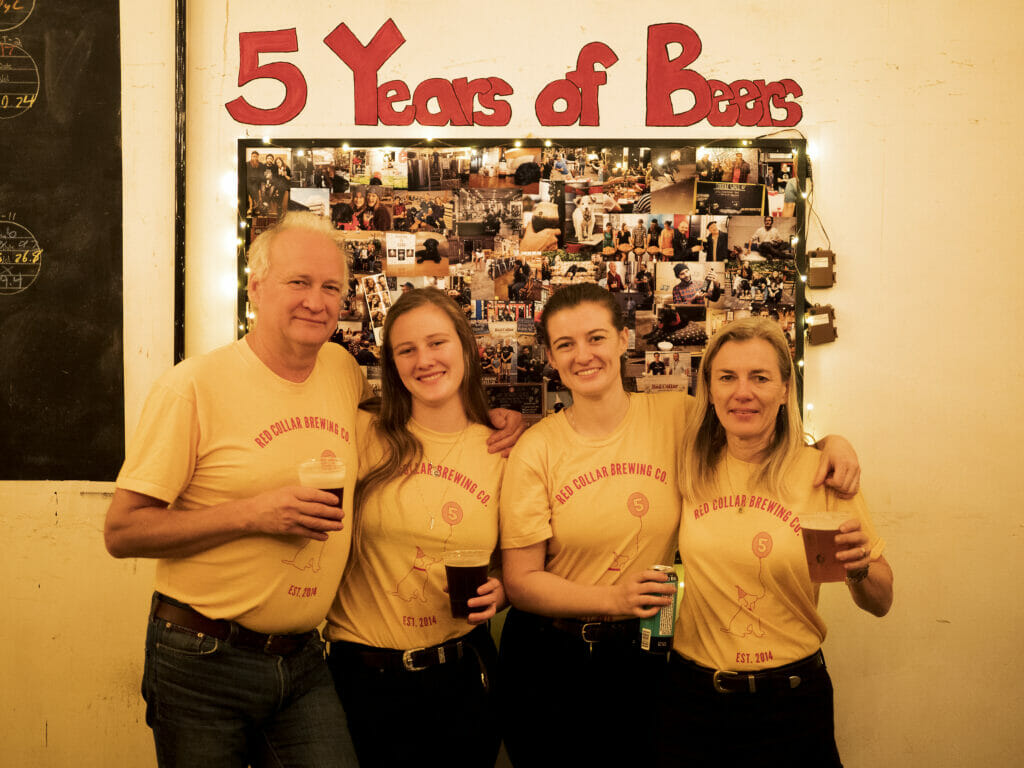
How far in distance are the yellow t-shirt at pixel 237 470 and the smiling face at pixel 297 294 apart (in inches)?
4.1

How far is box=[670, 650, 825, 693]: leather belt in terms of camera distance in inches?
66.9

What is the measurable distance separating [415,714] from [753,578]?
96cm

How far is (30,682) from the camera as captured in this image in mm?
2613

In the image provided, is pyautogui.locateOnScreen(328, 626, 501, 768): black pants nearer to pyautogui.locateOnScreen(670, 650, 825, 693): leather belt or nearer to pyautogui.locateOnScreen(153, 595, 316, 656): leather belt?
pyautogui.locateOnScreen(153, 595, 316, 656): leather belt

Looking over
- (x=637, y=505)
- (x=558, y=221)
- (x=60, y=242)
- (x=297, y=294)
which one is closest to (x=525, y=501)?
(x=637, y=505)

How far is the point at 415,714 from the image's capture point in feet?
5.90

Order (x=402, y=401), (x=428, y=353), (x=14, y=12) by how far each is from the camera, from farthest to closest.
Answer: (x=14, y=12)
(x=402, y=401)
(x=428, y=353)

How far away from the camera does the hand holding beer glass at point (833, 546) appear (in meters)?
1.60

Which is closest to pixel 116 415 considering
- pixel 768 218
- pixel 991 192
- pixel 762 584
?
pixel 762 584

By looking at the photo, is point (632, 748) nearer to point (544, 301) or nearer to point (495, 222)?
point (544, 301)

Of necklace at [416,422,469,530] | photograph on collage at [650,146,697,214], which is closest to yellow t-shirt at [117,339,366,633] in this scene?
necklace at [416,422,469,530]

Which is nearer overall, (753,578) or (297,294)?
(753,578)

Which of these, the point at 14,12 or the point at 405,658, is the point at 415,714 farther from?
the point at 14,12

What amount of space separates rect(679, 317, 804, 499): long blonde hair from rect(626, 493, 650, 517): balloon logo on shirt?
11 cm
